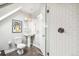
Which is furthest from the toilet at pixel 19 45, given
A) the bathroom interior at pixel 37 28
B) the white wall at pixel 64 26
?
the white wall at pixel 64 26

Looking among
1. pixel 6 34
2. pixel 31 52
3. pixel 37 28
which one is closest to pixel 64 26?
pixel 37 28

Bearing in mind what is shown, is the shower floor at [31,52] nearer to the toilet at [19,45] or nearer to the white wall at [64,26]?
the toilet at [19,45]

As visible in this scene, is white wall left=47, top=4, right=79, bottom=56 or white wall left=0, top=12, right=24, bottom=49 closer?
white wall left=0, top=12, right=24, bottom=49

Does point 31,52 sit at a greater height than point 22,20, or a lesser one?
lesser

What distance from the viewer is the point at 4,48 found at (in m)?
1.32

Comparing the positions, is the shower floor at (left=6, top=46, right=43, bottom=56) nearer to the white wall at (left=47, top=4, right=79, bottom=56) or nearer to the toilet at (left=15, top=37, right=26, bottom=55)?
the toilet at (left=15, top=37, right=26, bottom=55)

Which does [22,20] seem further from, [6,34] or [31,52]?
[31,52]

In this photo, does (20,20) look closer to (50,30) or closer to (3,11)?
(3,11)

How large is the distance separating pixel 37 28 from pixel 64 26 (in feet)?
1.32

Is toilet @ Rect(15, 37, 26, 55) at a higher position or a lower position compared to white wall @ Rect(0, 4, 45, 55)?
lower

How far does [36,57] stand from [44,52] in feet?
0.42

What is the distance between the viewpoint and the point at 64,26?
1.48 metres

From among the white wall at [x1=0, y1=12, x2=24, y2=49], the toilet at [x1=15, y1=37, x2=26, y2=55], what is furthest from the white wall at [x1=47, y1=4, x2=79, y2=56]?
the white wall at [x1=0, y1=12, x2=24, y2=49]

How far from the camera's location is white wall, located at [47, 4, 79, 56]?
1416mm
